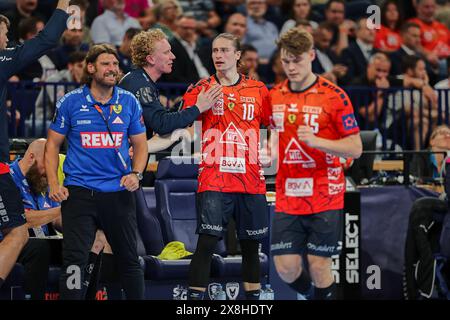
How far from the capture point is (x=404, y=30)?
1605 cm

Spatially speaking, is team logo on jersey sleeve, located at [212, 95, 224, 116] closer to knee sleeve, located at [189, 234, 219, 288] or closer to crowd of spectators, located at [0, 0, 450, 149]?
knee sleeve, located at [189, 234, 219, 288]

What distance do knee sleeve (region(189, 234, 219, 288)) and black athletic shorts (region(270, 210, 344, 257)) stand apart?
1.67 ft

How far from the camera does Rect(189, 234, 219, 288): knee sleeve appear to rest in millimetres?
8414

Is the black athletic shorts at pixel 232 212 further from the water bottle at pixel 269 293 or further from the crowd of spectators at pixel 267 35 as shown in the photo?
the crowd of spectators at pixel 267 35

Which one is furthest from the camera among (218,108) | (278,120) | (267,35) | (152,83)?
(267,35)

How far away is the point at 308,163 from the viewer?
8.32 metres

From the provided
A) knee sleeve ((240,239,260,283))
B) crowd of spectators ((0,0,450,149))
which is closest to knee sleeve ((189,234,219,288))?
knee sleeve ((240,239,260,283))

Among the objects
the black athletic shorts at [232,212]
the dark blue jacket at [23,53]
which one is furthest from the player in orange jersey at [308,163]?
the dark blue jacket at [23,53]

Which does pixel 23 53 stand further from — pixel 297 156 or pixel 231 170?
pixel 297 156

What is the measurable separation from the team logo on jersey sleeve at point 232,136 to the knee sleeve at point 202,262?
2.60 feet

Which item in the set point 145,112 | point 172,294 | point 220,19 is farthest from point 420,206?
point 220,19

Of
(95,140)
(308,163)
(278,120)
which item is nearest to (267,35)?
(278,120)

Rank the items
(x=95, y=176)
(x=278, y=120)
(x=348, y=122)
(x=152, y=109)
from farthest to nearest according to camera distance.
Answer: (x=152, y=109) → (x=278, y=120) → (x=95, y=176) → (x=348, y=122)

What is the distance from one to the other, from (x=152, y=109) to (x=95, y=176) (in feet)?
2.80
